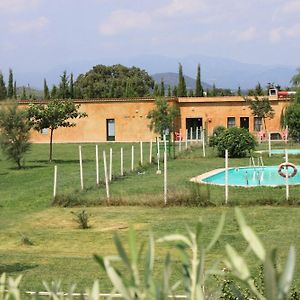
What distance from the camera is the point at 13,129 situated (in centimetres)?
2259

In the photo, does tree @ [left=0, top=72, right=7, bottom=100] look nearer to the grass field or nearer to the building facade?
the building facade

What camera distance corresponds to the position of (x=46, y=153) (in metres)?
31.8

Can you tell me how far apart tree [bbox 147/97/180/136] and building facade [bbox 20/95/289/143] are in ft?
9.91

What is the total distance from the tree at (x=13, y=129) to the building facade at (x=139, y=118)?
16891mm

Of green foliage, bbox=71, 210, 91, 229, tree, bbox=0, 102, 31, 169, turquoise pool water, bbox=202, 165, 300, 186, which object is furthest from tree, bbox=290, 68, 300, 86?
green foliage, bbox=71, 210, 91, 229

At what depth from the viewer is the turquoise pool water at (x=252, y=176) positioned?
18.9 metres

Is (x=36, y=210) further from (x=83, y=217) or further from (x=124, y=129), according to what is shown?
(x=124, y=129)

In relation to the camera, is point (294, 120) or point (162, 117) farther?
point (162, 117)

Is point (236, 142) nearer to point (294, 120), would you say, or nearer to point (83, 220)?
point (294, 120)

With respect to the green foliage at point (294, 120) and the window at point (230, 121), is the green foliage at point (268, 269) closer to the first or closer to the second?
the green foliage at point (294, 120)

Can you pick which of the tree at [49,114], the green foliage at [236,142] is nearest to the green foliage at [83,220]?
the tree at [49,114]

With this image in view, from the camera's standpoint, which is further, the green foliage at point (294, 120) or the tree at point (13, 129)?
the green foliage at point (294, 120)

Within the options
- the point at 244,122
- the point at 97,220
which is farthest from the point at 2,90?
the point at 97,220

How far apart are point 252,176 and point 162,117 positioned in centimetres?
1486
